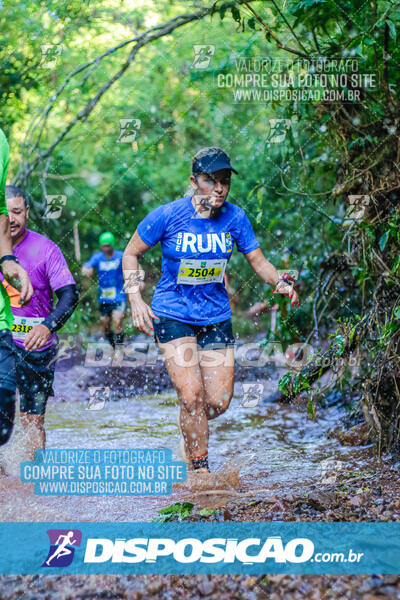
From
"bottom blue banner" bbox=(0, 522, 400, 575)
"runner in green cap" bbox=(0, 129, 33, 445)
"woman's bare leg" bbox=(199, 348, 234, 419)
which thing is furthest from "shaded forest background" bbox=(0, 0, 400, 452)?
"runner in green cap" bbox=(0, 129, 33, 445)

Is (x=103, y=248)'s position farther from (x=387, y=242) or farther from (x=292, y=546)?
(x=292, y=546)

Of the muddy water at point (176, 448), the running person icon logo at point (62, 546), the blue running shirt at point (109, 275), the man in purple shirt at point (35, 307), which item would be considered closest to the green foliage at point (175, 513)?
the muddy water at point (176, 448)

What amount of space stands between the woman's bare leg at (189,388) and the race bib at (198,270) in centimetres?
37

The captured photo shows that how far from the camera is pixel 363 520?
304 cm

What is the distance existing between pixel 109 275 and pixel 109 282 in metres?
0.11

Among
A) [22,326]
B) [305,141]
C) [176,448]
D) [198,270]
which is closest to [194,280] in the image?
[198,270]

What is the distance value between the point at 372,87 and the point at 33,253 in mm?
2715

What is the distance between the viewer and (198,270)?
3.93m

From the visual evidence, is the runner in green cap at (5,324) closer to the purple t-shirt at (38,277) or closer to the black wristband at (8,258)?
the black wristband at (8,258)

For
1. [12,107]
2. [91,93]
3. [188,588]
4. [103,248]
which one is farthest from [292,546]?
[91,93]

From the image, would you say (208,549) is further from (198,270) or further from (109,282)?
(109,282)

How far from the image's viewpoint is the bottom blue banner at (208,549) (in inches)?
104

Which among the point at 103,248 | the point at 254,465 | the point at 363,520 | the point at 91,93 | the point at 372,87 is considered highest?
the point at 91,93

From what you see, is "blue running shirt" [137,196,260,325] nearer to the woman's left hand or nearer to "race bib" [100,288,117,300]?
the woman's left hand
